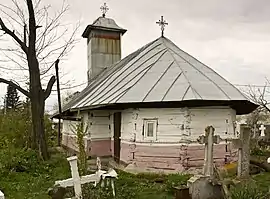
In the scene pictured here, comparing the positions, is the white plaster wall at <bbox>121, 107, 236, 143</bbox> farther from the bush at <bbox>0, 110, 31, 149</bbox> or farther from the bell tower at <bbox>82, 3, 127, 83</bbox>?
the bell tower at <bbox>82, 3, 127, 83</bbox>

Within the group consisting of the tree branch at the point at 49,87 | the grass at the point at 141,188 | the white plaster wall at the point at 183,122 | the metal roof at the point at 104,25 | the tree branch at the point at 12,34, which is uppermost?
the metal roof at the point at 104,25

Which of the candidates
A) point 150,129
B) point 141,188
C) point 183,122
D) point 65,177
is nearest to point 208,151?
point 141,188

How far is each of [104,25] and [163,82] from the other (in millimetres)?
11435

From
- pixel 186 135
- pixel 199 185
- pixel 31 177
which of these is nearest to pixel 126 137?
pixel 186 135

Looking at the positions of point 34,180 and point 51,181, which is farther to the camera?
point 34,180

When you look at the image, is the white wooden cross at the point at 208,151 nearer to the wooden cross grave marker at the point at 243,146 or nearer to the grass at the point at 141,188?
the grass at the point at 141,188

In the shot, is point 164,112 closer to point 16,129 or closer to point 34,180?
point 34,180

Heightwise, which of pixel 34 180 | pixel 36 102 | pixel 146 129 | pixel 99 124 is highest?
pixel 36 102

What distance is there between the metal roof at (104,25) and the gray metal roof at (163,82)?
24.9 feet

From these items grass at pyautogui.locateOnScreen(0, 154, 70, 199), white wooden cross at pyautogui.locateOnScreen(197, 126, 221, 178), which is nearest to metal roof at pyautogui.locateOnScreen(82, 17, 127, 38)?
grass at pyautogui.locateOnScreen(0, 154, 70, 199)

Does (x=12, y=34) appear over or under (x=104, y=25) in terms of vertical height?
under

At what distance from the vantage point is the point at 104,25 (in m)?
23.9

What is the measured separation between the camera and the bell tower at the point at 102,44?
2372 cm

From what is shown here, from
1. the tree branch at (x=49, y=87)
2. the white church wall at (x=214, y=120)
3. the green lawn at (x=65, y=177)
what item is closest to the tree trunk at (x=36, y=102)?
the tree branch at (x=49, y=87)
